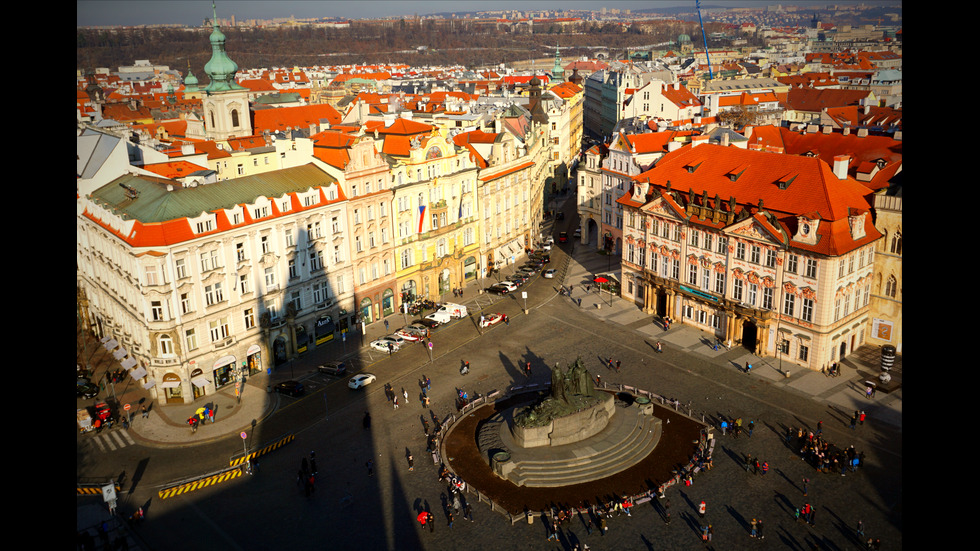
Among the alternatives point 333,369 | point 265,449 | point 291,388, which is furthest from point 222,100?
point 265,449

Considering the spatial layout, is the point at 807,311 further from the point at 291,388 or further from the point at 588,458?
the point at 291,388

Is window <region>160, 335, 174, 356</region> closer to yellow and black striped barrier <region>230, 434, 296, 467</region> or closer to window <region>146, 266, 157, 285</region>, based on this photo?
window <region>146, 266, 157, 285</region>

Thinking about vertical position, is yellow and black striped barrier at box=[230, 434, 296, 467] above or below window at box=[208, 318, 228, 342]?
below

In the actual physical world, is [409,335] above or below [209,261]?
below

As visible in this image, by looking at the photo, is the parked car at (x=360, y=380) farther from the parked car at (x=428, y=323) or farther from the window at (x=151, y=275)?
the window at (x=151, y=275)

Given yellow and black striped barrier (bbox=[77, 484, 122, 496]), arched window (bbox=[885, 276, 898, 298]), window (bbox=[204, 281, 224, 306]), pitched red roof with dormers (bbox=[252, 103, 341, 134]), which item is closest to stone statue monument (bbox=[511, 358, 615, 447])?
yellow and black striped barrier (bbox=[77, 484, 122, 496])

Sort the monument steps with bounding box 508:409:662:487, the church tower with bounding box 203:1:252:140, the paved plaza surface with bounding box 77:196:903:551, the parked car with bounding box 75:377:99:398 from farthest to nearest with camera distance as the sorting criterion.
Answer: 1. the church tower with bounding box 203:1:252:140
2. the parked car with bounding box 75:377:99:398
3. the monument steps with bounding box 508:409:662:487
4. the paved plaza surface with bounding box 77:196:903:551

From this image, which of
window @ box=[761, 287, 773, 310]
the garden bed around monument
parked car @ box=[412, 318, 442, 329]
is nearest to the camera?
the garden bed around monument
